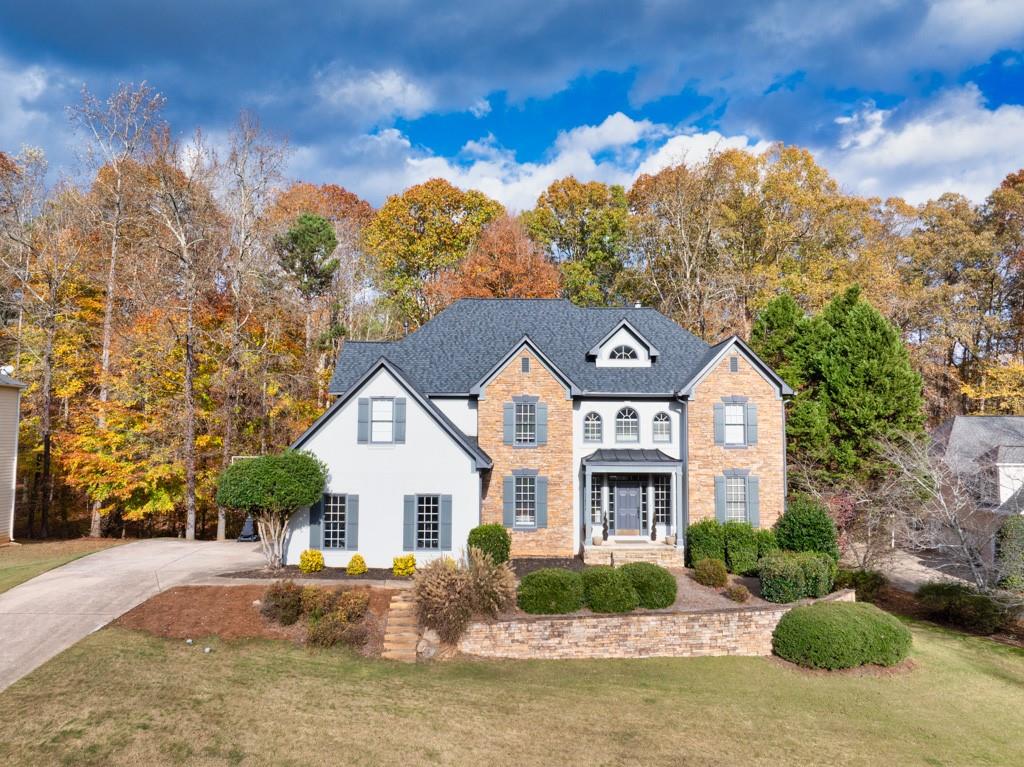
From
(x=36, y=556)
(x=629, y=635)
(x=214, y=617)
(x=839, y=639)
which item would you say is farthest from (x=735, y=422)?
(x=36, y=556)

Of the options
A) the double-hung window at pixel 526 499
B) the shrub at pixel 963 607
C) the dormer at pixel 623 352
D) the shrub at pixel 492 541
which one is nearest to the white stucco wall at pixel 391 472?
the shrub at pixel 492 541

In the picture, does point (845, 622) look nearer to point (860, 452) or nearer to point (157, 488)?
point (860, 452)

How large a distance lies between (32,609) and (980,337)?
50.7 metres

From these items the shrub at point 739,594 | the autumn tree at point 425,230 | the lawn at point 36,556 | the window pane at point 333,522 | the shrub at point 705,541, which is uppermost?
the autumn tree at point 425,230

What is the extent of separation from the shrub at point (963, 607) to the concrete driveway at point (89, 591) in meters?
22.8

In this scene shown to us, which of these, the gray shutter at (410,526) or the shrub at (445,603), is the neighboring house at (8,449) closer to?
the gray shutter at (410,526)

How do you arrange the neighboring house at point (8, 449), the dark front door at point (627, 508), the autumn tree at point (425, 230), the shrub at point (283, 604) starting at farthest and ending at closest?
the autumn tree at point (425, 230), the neighboring house at point (8, 449), the dark front door at point (627, 508), the shrub at point (283, 604)

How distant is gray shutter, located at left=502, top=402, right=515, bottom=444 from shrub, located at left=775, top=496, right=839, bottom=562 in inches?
410

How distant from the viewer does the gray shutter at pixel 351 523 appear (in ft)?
67.1

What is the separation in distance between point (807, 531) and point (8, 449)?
105 feet

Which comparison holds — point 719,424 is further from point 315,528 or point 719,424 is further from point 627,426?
point 315,528

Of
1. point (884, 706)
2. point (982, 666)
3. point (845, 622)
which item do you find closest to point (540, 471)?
point (845, 622)

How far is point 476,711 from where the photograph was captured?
1235cm

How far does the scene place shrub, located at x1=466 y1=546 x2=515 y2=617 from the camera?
15969 millimetres
